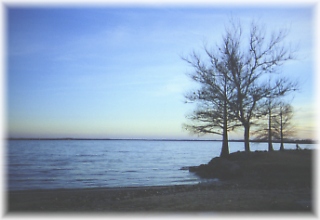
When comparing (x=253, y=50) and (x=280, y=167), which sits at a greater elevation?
(x=253, y=50)

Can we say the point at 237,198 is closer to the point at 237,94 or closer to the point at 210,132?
the point at 237,94

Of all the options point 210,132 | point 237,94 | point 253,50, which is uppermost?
point 253,50

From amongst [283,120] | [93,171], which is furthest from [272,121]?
[93,171]

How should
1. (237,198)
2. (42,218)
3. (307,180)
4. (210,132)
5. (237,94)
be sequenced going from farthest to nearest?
(210,132), (237,94), (307,180), (237,198), (42,218)

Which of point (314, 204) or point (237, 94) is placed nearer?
point (314, 204)

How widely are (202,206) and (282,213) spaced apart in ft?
6.49

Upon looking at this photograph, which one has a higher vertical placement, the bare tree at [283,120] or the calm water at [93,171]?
the bare tree at [283,120]

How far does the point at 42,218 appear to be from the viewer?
6.53 m

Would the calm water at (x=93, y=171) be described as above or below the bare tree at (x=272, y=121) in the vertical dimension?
below

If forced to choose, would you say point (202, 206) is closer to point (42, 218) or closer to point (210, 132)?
point (42, 218)

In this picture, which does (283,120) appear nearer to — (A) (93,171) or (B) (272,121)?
(B) (272,121)

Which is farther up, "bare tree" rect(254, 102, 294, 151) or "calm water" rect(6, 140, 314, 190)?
"bare tree" rect(254, 102, 294, 151)

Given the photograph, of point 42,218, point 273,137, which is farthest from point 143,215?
point 273,137

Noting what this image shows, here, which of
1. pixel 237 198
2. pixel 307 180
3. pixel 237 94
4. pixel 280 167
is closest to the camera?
pixel 237 198
